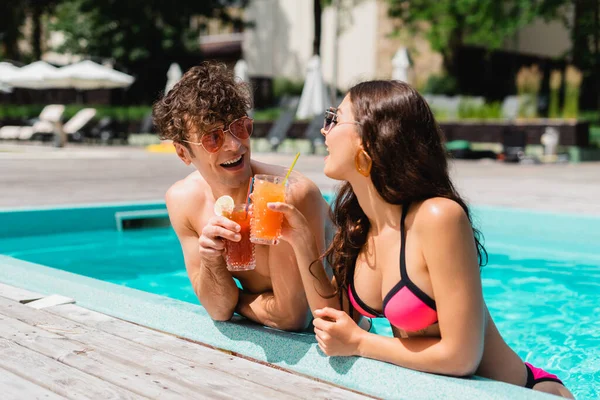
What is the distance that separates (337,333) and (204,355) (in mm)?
571

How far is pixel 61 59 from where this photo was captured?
43.2 metres

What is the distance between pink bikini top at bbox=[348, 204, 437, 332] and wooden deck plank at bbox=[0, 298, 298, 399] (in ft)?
1.40

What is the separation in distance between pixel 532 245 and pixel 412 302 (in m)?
5.71

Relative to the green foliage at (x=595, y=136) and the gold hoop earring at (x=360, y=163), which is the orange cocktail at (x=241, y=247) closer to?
the gold hoop earring at (x=360, y=163)

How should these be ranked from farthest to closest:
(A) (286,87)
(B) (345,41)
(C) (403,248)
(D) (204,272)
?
(A) (286,87), (B) (345,41), (D) (204,272), (C) (403,248)

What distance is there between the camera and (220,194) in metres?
2.79

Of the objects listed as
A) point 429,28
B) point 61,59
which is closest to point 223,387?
point 429,28

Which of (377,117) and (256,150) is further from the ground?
(377,117)

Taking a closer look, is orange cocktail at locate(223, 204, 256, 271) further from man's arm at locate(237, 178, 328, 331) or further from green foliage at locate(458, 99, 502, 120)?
green foliage at locate(458, 99, 502, 120)

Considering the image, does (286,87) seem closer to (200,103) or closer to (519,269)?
(519,269)

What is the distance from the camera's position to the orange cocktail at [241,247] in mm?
2416

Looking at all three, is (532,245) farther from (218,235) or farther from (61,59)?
(61,59)

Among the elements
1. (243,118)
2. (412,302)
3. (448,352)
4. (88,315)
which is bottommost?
(88,315)

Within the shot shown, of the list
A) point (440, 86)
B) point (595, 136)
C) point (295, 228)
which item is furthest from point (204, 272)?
point (440, 86)
